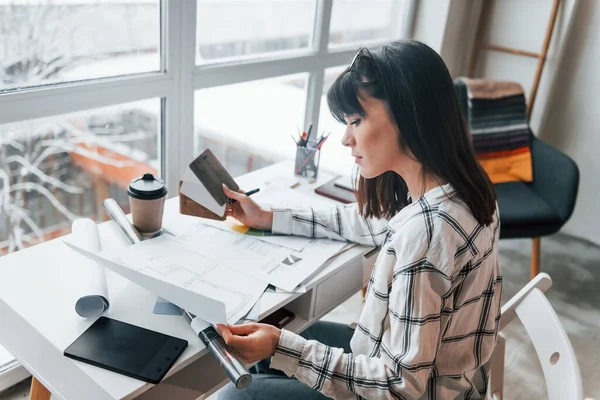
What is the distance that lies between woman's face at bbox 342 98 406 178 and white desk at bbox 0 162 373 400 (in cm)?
30

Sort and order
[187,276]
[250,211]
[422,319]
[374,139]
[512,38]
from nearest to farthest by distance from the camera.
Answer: [422,319] → [374,139] → [187,276] → [250,211] → [512,38]

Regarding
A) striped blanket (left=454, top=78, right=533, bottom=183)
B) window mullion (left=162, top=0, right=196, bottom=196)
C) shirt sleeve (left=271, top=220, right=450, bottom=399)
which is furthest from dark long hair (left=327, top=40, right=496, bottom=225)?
striped blanket (left=454, top=78, right=533, bottom=183)

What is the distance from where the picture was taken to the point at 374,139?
0.90 m

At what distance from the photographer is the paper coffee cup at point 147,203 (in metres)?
1.14

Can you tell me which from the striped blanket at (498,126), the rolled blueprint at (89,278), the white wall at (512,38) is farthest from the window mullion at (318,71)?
the rolled blueprint at (89,278)

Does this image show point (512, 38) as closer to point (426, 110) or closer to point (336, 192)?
point (336, 192)

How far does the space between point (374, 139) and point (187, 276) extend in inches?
17.9

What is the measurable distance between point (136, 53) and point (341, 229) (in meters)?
0.79

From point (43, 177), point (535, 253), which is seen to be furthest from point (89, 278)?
point (535, 253)

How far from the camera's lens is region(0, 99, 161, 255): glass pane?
1401 millimetres

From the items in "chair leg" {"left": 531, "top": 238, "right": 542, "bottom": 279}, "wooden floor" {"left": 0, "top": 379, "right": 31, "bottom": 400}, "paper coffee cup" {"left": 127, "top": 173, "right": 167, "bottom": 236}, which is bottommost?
"wooden floor" {"left": 0, "top": 379, "right": 31, "bottom": 400}

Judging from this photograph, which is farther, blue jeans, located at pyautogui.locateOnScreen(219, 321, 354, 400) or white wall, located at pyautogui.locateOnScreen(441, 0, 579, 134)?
white wall, located at pyautogui.locateOnScreen(441, 0, 579, 134)

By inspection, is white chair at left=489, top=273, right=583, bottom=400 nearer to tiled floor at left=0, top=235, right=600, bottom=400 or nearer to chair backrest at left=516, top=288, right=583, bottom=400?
chair backrest at left=516, top=288, right=583, bottom=400

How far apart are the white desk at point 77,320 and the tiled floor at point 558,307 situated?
680 mm
